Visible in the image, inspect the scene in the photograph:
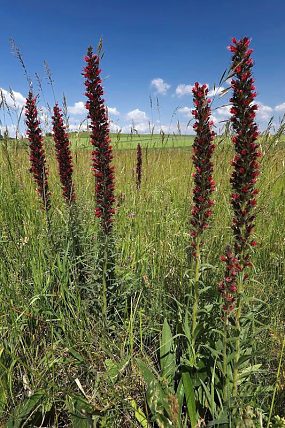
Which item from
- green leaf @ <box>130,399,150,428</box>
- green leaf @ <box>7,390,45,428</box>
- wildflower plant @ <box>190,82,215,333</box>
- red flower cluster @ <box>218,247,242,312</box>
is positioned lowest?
green leaf @ <box>130,399,150,428</box>

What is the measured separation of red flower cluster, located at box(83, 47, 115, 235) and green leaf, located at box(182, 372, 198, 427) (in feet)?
4.04

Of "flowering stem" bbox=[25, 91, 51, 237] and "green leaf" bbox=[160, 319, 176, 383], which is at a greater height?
"flowering stem" bbox=[25, 91, 51, 237]

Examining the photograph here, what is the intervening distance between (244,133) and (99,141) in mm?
1132

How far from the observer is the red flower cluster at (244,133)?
1841mm

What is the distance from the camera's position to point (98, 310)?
2.67 m

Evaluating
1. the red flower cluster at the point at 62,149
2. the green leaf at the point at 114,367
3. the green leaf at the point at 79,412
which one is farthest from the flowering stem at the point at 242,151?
the red flower cluster at the point at 62,149

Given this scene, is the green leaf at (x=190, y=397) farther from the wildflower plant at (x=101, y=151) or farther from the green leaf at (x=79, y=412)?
the wildflower plant at (x=101, y=151)

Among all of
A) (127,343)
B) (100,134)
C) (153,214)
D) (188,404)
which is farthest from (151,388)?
(153,214)

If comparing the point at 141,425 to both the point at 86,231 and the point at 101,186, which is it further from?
the point at 86,231

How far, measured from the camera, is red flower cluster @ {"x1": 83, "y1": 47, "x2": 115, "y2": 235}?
2467 millimetres

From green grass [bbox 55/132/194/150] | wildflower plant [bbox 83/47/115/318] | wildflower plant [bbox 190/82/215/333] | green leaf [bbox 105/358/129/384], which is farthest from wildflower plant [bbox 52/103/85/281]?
wildflower plant [bbox 190/82/215/333]

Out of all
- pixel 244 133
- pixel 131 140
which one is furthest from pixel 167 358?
pixel 131 140

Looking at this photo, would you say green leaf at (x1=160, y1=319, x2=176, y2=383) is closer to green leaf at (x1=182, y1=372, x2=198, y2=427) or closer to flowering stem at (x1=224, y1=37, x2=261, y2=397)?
green leaf at (x1=182, y1=372, x2=198, y2=427)

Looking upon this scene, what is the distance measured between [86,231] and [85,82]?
1.50 m
